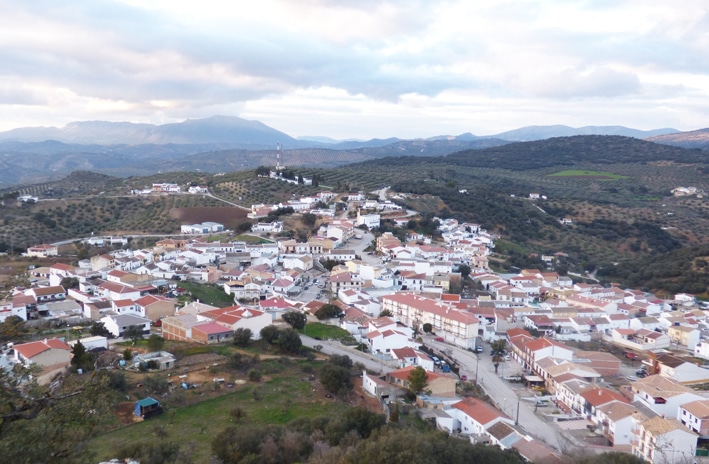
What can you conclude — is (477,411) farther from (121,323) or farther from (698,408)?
(121,323)

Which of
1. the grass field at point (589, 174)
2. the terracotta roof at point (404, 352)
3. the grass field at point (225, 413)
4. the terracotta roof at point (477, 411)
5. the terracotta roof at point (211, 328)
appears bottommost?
the terracotta roof at point (404, 352)

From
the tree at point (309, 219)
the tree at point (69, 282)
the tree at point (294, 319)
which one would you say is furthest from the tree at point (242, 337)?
the tree at point (309, 219)

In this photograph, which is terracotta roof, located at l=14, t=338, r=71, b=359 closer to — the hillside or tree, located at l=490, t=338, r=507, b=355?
tree, located at l=490, t=338, r=507, b=355

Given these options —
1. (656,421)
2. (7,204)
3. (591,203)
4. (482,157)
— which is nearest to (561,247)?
(591,203)

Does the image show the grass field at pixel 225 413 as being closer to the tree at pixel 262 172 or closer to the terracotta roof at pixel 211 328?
the terracotta roof at pixel 211 328

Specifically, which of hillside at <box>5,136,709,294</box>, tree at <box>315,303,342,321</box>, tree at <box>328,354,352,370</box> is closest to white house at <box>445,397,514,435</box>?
tree at <box>328,354,352,370</box>

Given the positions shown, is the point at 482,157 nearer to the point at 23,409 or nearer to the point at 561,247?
the point at 561,247
